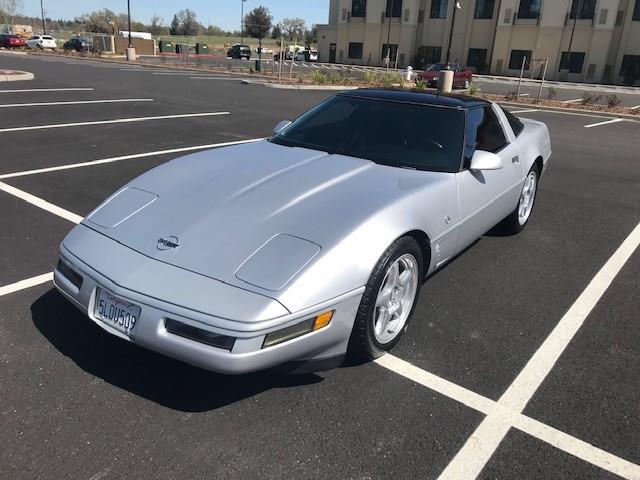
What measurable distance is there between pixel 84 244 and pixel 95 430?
3.29ft

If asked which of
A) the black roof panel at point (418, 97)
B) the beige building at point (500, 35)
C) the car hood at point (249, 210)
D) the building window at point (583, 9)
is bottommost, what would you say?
the car hood at point (249, 210)

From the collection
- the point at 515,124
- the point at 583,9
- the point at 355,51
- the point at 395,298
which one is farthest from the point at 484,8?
the point at 395,298

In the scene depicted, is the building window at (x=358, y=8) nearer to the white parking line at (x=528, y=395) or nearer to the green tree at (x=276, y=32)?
the white parking line at (x=528, y=395)

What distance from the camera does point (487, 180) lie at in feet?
13.0

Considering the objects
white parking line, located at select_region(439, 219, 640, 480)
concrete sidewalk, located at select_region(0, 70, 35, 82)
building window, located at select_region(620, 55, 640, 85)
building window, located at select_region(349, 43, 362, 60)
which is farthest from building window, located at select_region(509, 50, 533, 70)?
white parking line, located at select_region(439, 219, 640, 480)

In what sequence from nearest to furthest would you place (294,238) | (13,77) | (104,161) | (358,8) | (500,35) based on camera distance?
(294,238) < (104,161) < (13,77) < (500,35) < (358,8)

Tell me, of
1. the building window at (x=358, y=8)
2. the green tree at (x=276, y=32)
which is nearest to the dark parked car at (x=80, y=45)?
the building window at (x=358, y=8)

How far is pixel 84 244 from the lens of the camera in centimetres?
285

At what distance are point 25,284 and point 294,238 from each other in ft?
7.29

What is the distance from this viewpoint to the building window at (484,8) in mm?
45719

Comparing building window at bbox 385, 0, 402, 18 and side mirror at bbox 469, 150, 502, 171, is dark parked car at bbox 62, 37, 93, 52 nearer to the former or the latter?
building window at bbox 385, 0, 402, 18

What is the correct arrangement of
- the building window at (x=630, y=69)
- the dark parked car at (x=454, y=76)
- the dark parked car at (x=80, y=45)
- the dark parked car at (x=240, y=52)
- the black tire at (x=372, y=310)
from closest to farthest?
the black tire at (x=372, y=310) → the dark parked car at (x=454, y=76) → the building window at (x=630, y=69) → the dark parked car at (x=80, y=45) → the dark parked car at (x=240, y=52)

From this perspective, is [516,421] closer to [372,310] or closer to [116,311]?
[372,310]

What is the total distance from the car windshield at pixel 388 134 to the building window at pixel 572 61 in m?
44.9
